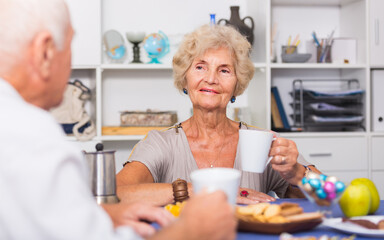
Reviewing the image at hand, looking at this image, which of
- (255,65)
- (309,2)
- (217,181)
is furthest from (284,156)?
(309,2)

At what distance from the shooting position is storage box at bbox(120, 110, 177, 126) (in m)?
3.09

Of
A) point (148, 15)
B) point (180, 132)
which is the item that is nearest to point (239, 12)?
point (148, 15)

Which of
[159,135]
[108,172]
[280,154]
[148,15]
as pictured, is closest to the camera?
[108,172]

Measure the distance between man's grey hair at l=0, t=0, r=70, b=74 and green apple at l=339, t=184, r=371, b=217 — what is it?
880mm

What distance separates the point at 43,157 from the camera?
714 millimetres

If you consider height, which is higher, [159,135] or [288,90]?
[288,90]

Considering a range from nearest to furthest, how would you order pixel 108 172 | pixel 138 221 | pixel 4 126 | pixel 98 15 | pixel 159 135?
pixel 4 126, pixel 138 221, pixel 108 172, pixel 159 135, pixel 98 15

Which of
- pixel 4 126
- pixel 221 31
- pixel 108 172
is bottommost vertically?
pixel 108 172

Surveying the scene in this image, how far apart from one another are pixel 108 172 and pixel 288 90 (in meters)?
2.33

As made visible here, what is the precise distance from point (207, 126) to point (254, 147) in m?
0.79

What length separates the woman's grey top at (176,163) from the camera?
6.55ft

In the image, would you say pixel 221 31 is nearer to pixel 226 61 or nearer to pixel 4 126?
pixel 226 61

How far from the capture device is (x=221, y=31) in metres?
2.17

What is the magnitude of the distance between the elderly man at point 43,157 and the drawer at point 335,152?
2.37 metres
